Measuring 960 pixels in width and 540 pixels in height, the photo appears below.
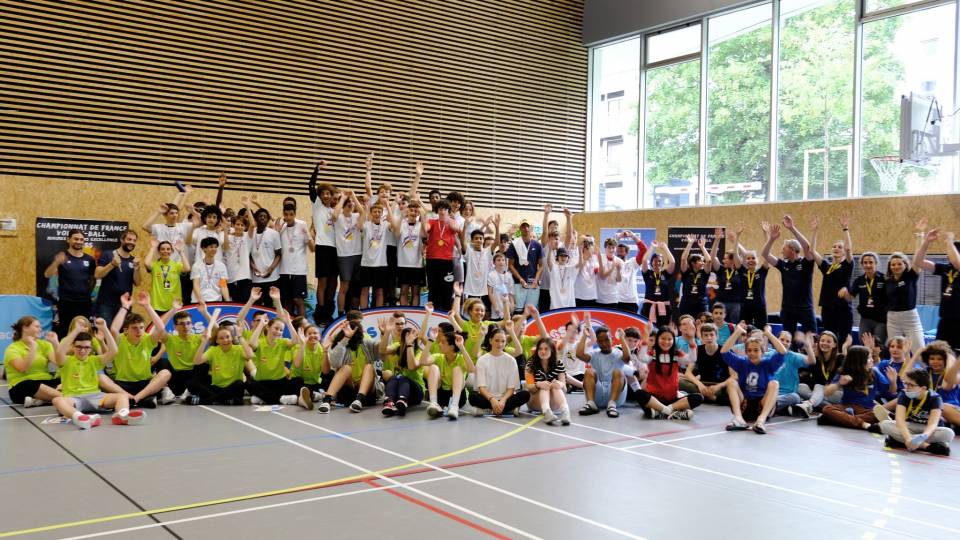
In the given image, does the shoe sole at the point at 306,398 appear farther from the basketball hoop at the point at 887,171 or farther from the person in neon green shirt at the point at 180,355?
the basketball hoop at the point at 887,171

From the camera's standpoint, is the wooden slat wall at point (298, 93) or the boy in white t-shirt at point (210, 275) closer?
the boy in white t-shirt at point (210, 275)

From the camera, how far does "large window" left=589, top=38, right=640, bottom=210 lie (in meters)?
21.7

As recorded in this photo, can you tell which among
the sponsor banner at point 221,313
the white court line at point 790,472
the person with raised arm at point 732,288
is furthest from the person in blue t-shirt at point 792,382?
the sponsor banner at point 221,313

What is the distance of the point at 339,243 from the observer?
12977mm

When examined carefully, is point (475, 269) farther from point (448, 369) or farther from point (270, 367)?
point (270, 367)

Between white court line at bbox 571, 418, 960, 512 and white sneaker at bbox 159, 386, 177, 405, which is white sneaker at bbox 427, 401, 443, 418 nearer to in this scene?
white court line at bbox 571, 418, 960, 512

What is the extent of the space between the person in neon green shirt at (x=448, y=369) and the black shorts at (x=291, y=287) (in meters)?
3.65

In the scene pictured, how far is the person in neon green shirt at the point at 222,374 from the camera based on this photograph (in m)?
10.6

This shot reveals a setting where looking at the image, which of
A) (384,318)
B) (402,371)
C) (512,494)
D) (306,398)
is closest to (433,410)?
(402,371)

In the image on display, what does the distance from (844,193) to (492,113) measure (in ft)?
30.2

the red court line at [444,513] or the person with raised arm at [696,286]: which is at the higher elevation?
the person with raised arm at [696,286]

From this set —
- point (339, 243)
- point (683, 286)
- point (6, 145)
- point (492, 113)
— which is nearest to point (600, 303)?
point (683, 286)

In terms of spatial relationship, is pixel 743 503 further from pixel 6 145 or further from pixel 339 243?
pixel 6 145

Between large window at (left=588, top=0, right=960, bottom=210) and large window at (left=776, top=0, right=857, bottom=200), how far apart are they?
0.02 meters
